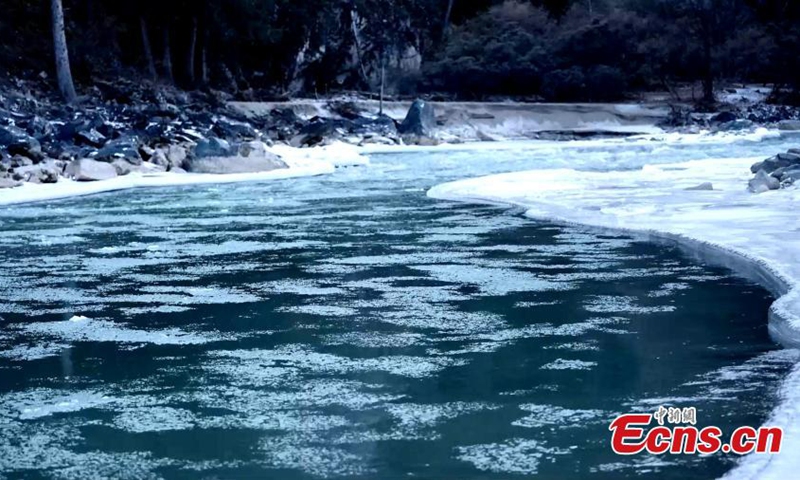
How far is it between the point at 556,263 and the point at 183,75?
108 feet

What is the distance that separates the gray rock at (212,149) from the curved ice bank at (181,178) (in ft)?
2.67

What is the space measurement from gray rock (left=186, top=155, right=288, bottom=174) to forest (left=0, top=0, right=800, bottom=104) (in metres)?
16.1

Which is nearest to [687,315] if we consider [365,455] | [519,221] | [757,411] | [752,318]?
[752,318]

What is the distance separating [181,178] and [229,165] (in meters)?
1.65

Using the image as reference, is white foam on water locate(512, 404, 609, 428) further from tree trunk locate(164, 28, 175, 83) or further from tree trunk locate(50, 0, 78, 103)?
tree trunk locate(164, 28, 175, 83)

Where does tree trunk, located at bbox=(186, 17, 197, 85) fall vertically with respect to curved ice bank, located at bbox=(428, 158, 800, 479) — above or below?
above

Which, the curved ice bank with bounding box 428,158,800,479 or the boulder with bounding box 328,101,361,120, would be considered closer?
the curved ice bank with bounding box 428,158,800,479

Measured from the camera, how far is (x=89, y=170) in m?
17.0

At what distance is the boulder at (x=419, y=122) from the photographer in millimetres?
33312

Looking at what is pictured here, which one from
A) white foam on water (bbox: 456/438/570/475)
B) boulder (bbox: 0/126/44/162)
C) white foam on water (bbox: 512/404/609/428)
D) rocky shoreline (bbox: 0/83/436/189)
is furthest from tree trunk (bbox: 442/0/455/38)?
white foam on water (bbox: 456/438/570/475)

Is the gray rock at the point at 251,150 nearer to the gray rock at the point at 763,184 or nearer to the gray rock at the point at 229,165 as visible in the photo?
the gray rock at the point at 229,165

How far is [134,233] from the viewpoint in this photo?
33.8 feet

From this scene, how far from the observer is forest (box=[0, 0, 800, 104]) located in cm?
3566

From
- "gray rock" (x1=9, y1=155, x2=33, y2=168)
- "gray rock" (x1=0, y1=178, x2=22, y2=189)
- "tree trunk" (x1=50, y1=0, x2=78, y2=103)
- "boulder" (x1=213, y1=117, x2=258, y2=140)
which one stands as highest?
"tree trunk" (x1=50, y1=0, x2=78, y2=103)
